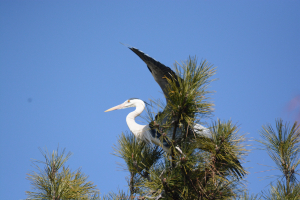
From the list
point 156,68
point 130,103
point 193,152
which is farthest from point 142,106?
point 193,152

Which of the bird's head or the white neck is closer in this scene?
the white neck

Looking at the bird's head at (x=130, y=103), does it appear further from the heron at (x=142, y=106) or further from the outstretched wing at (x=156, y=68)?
the outstretched wing at (x=156, y=68)

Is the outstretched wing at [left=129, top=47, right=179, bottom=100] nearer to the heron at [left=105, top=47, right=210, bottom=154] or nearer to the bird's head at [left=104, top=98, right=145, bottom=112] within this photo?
the heron at [left=105, top=47, right=210, bottom=154]

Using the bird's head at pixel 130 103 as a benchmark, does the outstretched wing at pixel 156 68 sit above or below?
below

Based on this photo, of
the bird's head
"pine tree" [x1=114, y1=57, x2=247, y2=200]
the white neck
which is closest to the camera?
"pine tree" [x1=114, y1=57, x2=247, y2=200]

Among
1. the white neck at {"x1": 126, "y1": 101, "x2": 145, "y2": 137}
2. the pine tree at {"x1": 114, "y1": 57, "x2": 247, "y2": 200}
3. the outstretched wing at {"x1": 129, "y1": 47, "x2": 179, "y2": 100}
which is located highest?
the outstretched wing at {"x1": 129, "y1": 47, "x2": 179, "y2": 100}

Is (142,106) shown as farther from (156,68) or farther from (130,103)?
(156,68)

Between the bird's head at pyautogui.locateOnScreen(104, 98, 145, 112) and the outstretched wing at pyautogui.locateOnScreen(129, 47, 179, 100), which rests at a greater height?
the bird's head at pyautogui.locateOnScreen(104, 98, 145, 112)

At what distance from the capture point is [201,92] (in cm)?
219

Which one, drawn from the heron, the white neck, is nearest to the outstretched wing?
the heron

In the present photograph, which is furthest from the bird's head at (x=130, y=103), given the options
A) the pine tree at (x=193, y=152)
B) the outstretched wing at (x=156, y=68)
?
the pine tree at (x=193, y=152)

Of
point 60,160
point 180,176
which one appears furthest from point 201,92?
point 60,160

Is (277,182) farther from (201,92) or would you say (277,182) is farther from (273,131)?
(201,92)

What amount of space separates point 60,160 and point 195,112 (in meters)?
1.13
